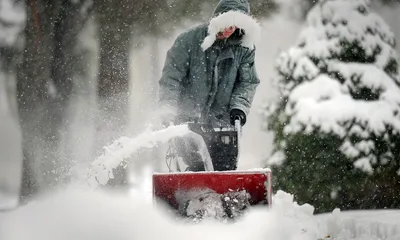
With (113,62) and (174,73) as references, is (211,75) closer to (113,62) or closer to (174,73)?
(174,73)

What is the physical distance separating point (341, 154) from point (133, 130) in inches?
147

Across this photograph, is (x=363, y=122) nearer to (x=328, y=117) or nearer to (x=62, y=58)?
(x=328, y=117)

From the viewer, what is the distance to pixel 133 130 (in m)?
8.65

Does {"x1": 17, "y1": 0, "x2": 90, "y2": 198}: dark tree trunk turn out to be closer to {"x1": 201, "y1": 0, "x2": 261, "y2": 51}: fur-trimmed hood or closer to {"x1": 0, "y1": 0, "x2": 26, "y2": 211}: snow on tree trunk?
{"x1": 0, "y1": 0, "x2": 26, "y2": 211}: snow on tree trunk

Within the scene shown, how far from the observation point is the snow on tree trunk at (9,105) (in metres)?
7.82

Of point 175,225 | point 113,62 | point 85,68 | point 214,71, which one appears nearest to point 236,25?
point 214,71

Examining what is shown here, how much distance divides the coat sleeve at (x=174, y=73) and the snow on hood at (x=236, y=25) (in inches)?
8.1

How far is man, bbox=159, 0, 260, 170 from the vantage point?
4.29m

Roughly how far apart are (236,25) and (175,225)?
1.75 meters

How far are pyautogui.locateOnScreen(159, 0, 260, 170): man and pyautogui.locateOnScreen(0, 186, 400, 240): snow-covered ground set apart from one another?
2.93 feet

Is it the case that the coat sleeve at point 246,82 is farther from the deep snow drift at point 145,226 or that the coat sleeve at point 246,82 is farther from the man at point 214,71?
the deep snow drift at point 145,226

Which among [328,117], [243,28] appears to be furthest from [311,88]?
[243,28]

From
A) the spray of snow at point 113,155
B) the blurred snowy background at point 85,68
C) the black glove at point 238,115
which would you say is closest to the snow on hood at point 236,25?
the black glove at point 238,115

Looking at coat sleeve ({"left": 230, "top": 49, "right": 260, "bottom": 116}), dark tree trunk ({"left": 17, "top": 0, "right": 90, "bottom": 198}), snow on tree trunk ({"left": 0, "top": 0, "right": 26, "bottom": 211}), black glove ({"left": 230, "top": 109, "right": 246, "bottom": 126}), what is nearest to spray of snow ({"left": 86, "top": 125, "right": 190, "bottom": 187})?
black glove ({"left": 230, "top": 109, "right": 246, "bottom": 126})
